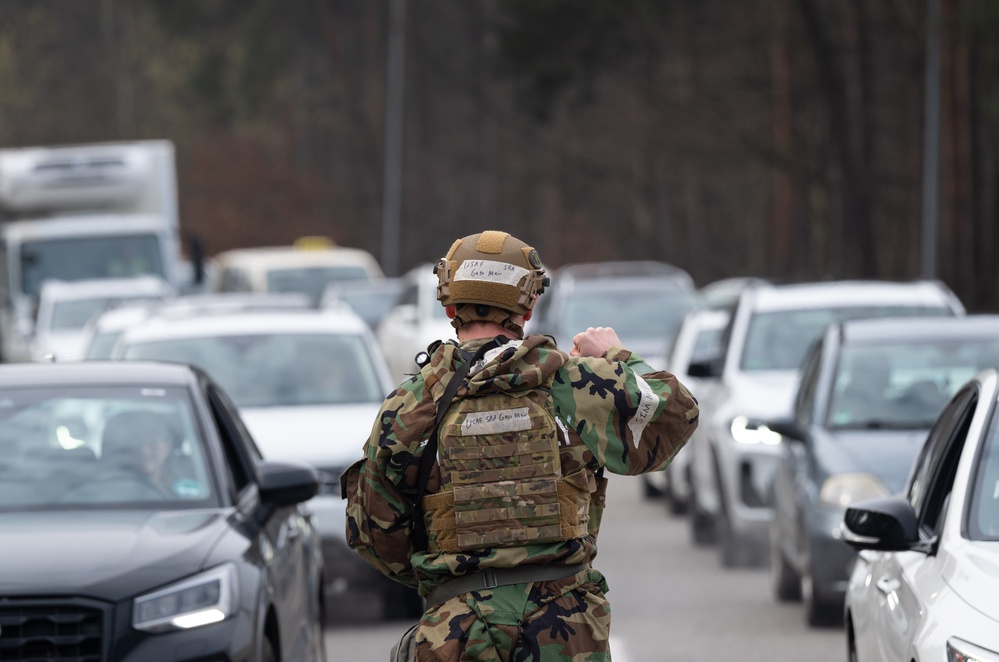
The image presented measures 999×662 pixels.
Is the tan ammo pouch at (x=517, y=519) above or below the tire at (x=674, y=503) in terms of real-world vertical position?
above

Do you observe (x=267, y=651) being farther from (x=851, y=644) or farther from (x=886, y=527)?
(x=886, y=527)

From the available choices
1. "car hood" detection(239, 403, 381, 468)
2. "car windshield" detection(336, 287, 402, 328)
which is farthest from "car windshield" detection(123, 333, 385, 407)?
"car windshield" detection(336, 287, 402, 328)

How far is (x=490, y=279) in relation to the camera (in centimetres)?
471

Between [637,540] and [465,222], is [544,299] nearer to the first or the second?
[637,540]

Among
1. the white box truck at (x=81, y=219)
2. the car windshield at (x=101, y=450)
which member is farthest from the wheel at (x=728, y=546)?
the white box truck at (x=81, y=219)

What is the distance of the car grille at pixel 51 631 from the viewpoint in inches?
239

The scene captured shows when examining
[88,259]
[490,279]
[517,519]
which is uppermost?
[490,279]

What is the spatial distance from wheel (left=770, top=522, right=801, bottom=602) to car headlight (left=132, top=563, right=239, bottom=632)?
18.3 feet

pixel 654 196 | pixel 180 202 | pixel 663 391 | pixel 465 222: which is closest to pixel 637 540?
pixel 663 391

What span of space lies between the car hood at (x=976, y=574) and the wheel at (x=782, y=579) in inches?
241

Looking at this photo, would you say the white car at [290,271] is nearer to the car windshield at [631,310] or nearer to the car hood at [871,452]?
the car windshield at [631,310]

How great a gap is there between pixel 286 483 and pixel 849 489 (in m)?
3.99

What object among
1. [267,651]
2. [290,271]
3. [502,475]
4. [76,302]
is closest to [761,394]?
[267,651]

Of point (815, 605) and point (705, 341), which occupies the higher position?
point (815, 605)
